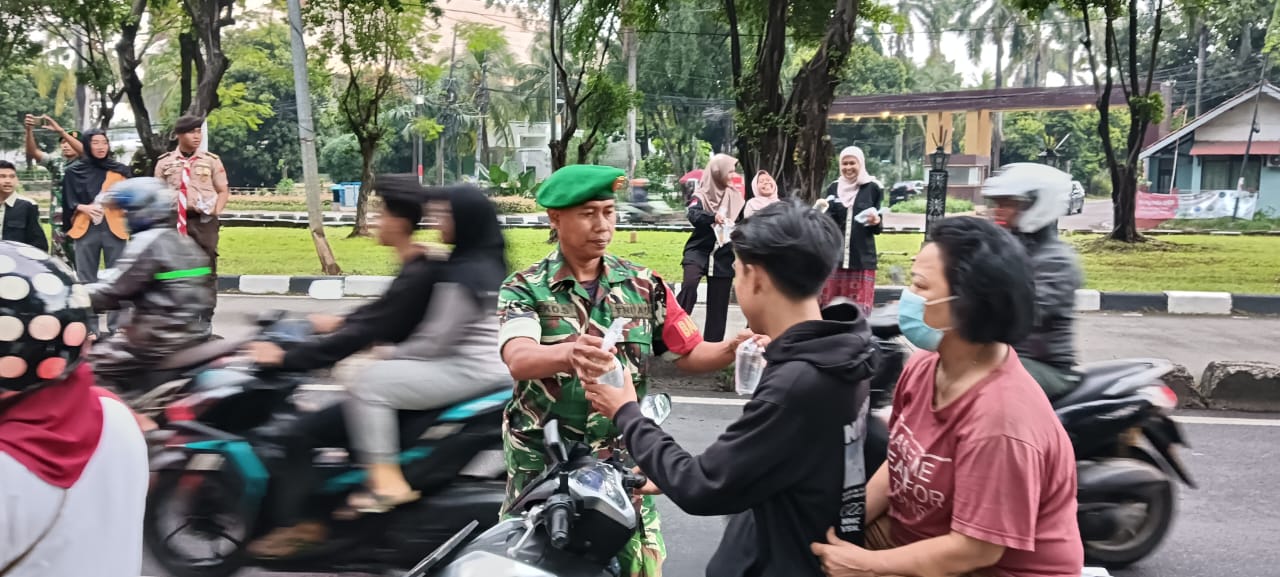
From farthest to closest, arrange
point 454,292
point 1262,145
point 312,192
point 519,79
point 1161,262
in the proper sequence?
point 519,79
point 1262,145
point 1161,262
point 312,192
point 454,292

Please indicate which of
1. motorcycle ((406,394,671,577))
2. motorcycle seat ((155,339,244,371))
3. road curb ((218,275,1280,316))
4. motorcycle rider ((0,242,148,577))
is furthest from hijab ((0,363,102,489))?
road curb ((218,275,1280,316))

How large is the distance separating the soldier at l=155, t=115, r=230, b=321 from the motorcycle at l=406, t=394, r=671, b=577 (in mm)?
5476

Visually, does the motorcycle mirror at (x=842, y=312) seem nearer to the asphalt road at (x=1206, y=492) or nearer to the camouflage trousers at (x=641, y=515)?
the camouflage trousers at (x=641, y=515)

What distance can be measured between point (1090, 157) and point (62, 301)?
47086 millimetres

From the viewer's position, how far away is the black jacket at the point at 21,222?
6.82 meters

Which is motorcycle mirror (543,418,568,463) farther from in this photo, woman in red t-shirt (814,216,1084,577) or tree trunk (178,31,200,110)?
tree trunk (178,31,200,110)

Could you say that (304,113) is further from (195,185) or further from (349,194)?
(349,194)

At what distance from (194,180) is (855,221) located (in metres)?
4.50

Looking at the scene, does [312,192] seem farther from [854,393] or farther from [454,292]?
[854,393]

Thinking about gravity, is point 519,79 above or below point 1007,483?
above

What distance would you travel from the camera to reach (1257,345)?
814 cm

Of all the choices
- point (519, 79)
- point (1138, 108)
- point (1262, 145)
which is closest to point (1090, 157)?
point (1262, 145)

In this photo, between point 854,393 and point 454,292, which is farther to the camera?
point 454,292

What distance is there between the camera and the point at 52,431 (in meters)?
1.45
